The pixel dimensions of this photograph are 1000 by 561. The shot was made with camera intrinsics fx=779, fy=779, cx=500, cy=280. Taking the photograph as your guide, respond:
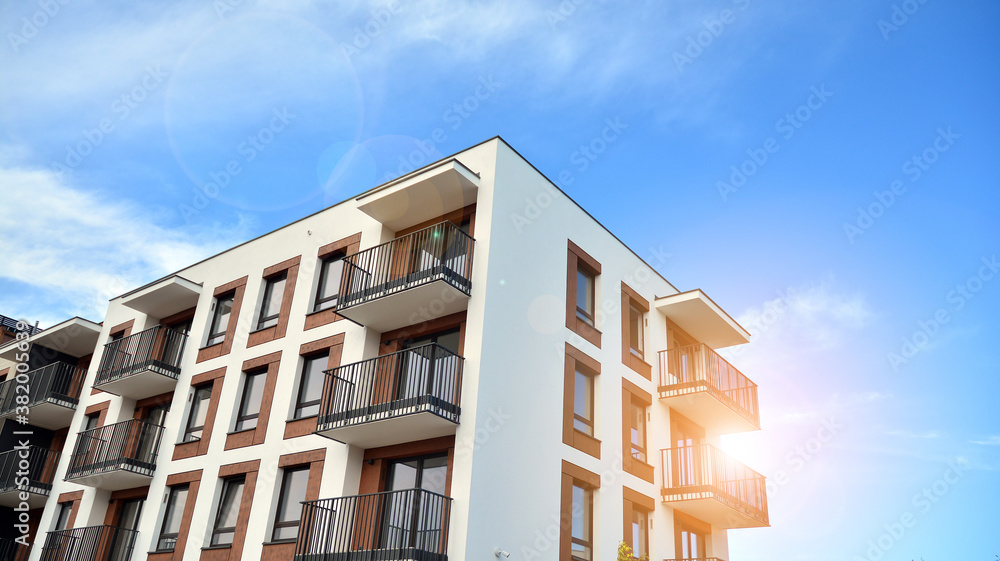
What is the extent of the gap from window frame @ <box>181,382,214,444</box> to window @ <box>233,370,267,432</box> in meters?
1.20

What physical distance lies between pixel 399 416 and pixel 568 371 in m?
→ 4.52

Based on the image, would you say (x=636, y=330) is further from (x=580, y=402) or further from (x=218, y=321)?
(x=218, y=321)

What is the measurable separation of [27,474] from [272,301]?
38.3 ft

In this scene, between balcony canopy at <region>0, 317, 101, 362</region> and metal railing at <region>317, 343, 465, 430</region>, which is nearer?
metal railing at <region>317, 343, 465, 430</region>

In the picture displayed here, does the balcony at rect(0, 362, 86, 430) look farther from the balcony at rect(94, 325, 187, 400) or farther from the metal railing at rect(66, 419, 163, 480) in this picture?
the metal railing at rect(66, 419, 163, 480)

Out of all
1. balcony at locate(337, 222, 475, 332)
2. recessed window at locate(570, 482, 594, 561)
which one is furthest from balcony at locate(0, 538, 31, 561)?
recessed window at locate(570, 482, 594, 561)

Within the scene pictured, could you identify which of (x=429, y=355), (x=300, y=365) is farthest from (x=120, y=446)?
(x=429, y=355)

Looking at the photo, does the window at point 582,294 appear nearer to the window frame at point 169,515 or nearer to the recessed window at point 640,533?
the recessed window at point 640,533

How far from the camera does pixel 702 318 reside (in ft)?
75.1

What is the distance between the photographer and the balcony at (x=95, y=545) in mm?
20203

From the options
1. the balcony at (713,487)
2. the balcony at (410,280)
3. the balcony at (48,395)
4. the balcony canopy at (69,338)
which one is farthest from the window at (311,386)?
the balcony canopy at (69,338)

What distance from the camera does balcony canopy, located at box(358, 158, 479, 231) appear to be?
666 inches

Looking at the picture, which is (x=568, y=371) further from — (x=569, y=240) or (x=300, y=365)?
(x=300, y=365)

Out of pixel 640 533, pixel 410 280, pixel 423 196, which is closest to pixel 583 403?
pixel 640 533
